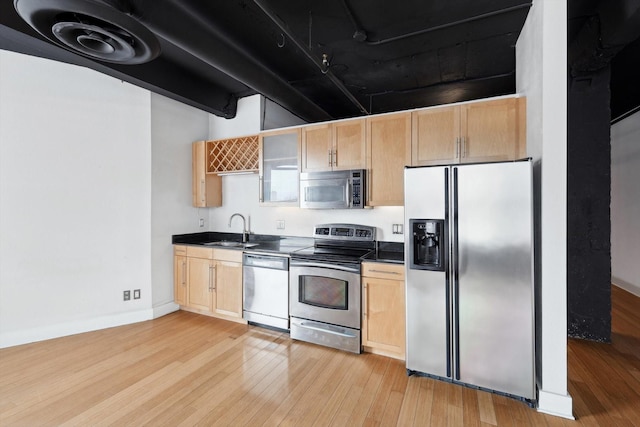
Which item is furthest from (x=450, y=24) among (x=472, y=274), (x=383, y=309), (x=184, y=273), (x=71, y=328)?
(x=71, y=328)

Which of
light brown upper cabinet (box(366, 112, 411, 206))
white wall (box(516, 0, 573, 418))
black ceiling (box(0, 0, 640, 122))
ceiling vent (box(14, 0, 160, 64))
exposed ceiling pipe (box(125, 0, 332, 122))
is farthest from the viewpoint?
light brown upper cabinet (box(366, 112, 411, 206))

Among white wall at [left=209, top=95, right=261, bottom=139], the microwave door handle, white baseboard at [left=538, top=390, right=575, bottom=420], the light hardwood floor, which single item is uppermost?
white wall at [left=209, top=95, right=261, bottom=139]

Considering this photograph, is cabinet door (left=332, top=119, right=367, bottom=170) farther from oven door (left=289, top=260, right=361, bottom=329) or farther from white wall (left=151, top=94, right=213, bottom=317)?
white wall (left=151, top=94, right=213, bottom=317)

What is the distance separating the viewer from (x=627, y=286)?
15.6 ft

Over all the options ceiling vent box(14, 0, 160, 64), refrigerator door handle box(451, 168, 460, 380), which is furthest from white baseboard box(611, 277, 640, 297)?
ceiling vent box(14, 0, 160, 64)

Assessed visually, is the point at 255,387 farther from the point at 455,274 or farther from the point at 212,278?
the point at 455,274

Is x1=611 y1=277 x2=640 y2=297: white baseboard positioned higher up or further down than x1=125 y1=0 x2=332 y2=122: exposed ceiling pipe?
further down

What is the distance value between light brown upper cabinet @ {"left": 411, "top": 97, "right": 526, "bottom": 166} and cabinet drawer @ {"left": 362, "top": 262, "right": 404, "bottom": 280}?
3.49 ft

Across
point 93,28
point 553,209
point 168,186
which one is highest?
point 93,28

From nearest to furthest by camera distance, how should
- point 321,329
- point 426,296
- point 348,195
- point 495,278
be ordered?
point 495,278 < point 426,296 < point 321,329 < point 348,195

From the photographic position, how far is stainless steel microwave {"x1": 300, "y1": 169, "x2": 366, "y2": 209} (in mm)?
3084

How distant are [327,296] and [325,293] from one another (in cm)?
4

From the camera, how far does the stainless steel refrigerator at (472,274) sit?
6.86 feet

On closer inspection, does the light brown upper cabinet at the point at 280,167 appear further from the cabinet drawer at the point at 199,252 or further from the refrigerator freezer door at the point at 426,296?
the refrigerator freezer door at the point at 426,296
